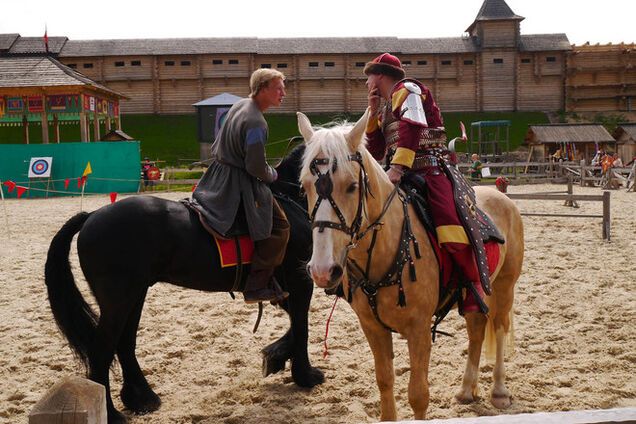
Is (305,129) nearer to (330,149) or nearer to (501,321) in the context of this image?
(330,149)

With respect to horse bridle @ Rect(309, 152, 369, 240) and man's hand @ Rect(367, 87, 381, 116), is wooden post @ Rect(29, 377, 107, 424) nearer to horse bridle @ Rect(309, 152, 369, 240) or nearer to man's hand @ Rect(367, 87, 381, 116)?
horse bridle @ Rect(309, 152, 369, 240)

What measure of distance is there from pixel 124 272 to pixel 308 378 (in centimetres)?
169

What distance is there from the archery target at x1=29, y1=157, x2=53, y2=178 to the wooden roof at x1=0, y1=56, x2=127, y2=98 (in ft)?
12.1

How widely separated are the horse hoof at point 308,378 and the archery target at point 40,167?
22409 millimetres

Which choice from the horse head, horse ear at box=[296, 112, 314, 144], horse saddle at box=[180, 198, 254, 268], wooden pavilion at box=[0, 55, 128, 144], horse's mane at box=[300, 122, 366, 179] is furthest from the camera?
wooden pavilion at box=[0, 55, 128, 144]

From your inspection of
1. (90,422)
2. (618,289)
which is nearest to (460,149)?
(618,289)

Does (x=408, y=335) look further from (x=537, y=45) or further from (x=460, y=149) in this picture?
(x=537, y=45)

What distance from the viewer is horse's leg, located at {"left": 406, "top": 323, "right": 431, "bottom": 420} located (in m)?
3.14

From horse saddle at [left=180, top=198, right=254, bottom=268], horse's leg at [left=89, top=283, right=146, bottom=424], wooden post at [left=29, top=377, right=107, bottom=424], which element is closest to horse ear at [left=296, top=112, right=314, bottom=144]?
horse saddle at [left=180, top=198, right=254, bottom=268]

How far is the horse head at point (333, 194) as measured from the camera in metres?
2.52

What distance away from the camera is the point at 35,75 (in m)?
26.2

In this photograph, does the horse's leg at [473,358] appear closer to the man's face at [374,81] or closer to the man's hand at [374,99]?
the man's hand at [374,99]

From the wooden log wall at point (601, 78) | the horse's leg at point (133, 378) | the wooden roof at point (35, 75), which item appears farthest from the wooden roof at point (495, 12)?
the horse's leg at point (133, 378)

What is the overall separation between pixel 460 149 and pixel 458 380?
40882mm
